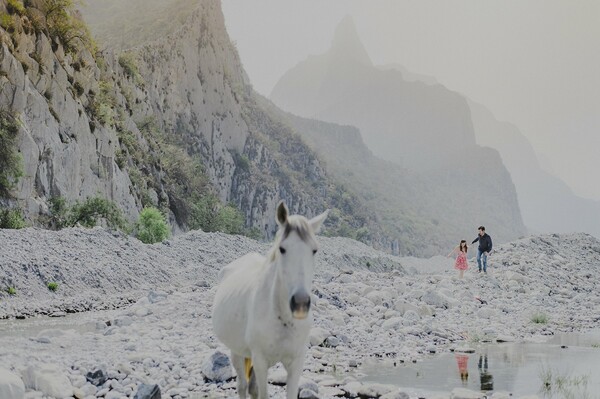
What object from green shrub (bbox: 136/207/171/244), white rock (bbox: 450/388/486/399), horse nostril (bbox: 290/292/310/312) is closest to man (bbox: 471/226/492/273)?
white rock (bbox: 450/388/486/399)

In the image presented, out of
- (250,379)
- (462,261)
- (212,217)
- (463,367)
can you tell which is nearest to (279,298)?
(250,379)

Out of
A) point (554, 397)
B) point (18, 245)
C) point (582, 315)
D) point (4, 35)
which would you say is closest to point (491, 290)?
point (582, 315)

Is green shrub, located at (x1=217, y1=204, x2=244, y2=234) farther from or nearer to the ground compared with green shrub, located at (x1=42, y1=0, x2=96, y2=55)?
nearer to the ground

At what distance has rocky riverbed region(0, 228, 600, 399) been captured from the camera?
8.00 meters

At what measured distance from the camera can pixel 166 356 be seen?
955 cm

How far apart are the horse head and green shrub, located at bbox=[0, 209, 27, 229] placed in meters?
28.4

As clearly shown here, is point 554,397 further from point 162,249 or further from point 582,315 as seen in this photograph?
point 162,249

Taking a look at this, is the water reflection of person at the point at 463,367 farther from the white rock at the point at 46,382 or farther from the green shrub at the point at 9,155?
the green shrub at the point at 9,155

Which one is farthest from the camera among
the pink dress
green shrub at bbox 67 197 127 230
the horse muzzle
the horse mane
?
green shrub at bbox 67 197 127 230

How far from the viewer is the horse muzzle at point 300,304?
445 centimetres

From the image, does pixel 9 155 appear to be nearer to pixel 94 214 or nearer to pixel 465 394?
pixel 94 214

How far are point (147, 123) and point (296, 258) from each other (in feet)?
234

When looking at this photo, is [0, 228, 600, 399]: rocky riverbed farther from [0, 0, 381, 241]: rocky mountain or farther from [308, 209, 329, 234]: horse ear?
[0, 0, 381, 241]: rocky mountain

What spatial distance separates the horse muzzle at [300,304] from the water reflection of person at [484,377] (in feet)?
16.4
